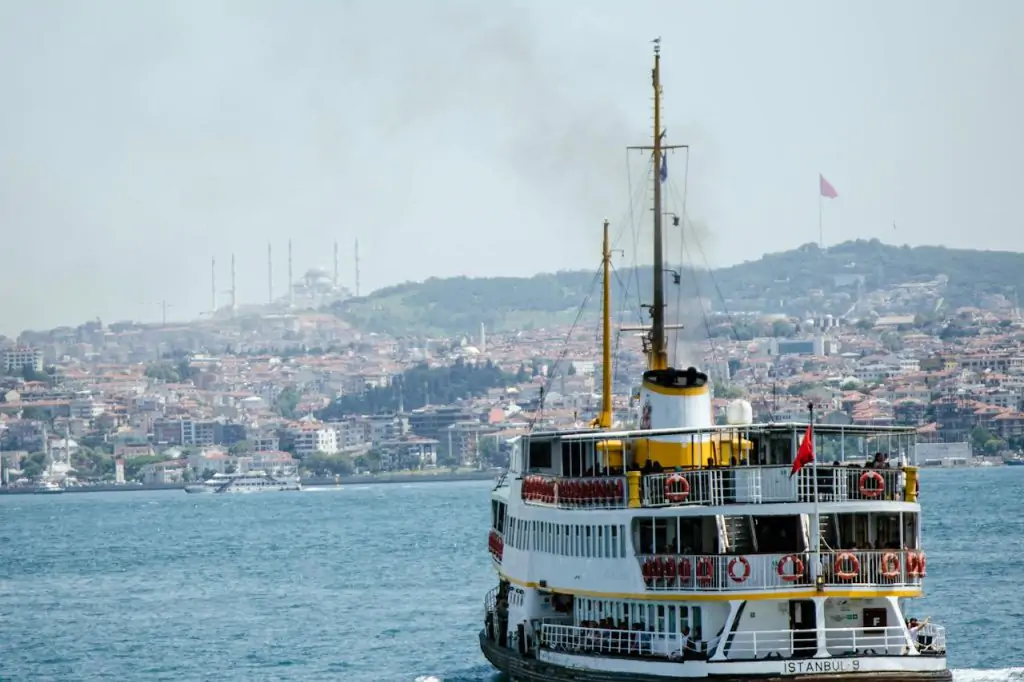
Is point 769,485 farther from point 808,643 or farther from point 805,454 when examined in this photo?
point 808,643

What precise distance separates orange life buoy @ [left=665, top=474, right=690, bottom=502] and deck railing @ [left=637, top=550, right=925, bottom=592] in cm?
73

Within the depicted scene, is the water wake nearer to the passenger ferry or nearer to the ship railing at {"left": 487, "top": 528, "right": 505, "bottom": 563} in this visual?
the passenger ferry

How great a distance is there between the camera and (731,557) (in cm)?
2819

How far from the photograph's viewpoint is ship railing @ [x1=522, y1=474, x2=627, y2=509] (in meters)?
30.0

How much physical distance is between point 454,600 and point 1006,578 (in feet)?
43.2

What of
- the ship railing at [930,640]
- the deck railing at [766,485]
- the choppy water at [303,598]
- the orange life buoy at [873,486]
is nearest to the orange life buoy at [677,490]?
the deck railing at [766,485]

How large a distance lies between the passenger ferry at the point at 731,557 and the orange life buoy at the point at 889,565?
0.06ft

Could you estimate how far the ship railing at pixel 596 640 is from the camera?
29.4 metres

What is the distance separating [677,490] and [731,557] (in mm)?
1214

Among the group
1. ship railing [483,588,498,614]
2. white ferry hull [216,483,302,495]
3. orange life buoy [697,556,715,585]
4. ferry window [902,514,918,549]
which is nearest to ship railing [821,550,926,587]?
ferry window [902,514,918,549]

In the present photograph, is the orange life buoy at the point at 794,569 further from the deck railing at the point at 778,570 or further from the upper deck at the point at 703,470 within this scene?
the upper deck at the point at 703,470

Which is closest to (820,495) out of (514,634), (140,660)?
(514,634)

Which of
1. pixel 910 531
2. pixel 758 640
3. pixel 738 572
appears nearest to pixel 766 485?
pixel 738 572

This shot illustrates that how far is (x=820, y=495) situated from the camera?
94.3 feet
